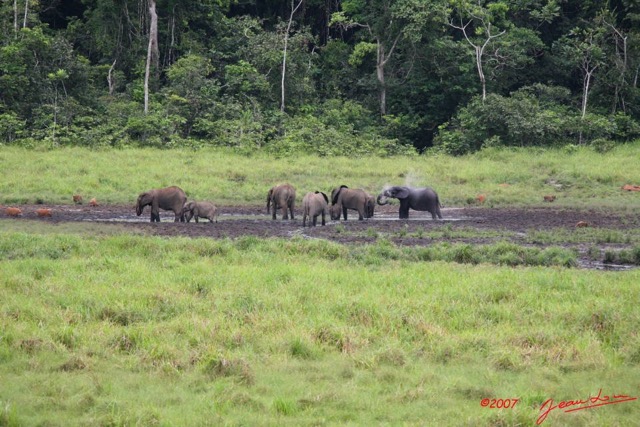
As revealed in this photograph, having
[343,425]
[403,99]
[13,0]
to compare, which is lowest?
[343,425]

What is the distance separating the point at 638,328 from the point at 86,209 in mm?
16548

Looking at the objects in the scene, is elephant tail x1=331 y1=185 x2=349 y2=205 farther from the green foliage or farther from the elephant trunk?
the green foliage

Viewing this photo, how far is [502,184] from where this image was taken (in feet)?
96.6

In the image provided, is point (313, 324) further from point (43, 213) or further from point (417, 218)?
point (417, 218)

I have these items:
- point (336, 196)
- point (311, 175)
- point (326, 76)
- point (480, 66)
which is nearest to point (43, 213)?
point (336, 196)

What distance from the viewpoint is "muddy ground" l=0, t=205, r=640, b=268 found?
61.5ft

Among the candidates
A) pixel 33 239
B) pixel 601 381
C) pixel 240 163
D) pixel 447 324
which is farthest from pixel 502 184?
pixel 601 381

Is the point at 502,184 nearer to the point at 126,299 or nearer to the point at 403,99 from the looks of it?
the point at 403,99

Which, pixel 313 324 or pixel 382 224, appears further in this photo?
pixel 382 224

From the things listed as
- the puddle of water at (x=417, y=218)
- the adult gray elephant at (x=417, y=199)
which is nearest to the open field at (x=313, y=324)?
the puddle of water at (x=417, y=218)

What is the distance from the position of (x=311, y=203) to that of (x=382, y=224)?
195 cm

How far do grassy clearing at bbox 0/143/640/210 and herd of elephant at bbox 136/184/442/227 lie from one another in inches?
130

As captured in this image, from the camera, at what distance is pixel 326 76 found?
146 feet

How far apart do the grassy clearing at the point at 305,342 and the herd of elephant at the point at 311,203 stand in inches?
279
